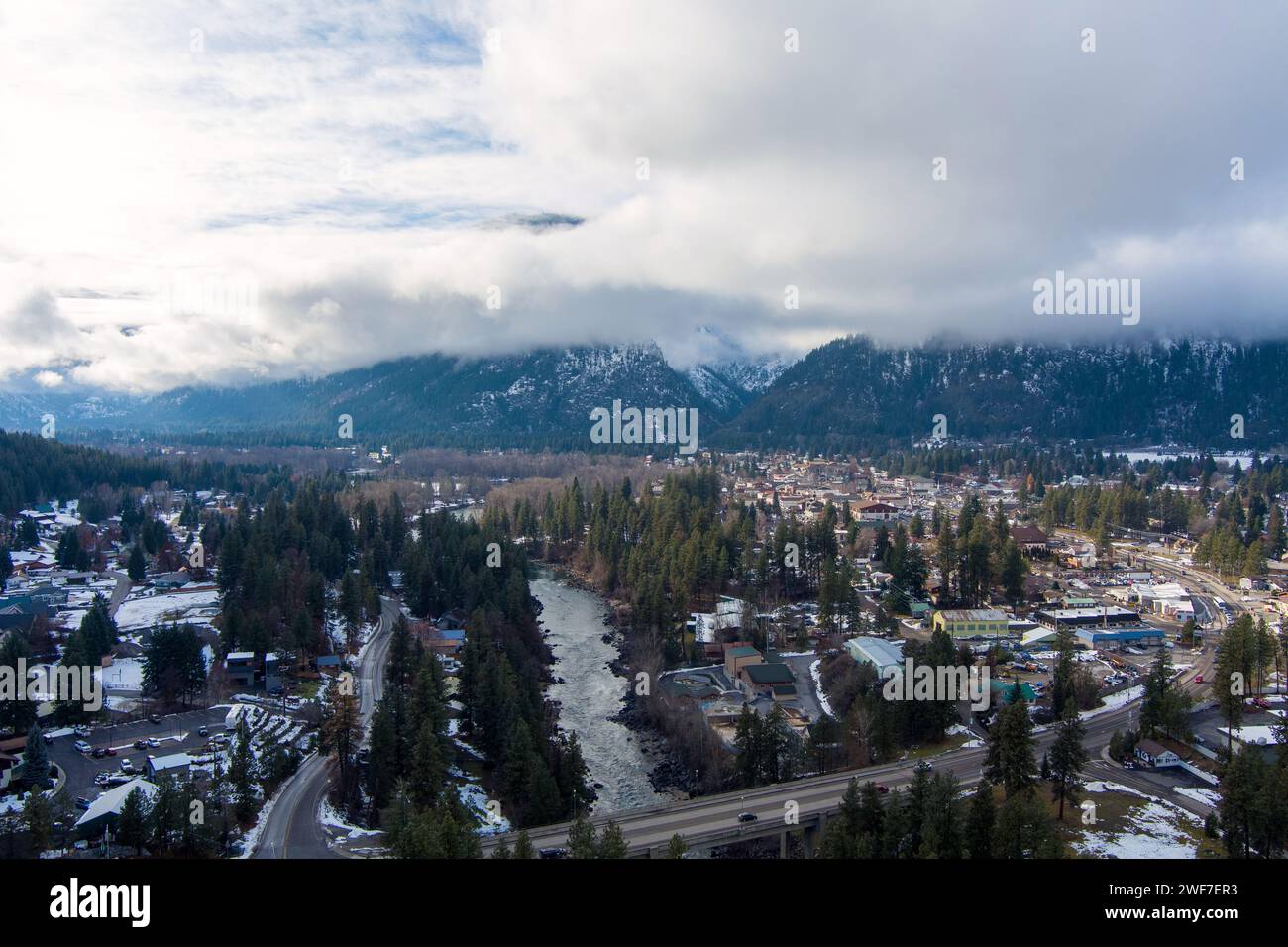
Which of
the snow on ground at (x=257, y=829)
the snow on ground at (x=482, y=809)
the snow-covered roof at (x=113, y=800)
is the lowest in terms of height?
the snow on ground at (x=482, y=809)

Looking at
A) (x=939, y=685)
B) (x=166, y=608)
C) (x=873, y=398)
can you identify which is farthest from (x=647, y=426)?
(x=939, y=685)

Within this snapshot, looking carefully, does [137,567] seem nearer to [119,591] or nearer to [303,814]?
[119,591]
